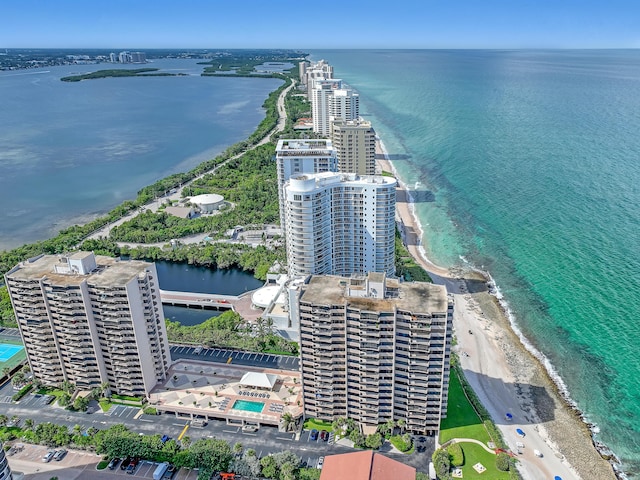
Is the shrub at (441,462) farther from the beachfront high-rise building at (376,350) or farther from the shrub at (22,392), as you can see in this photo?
the shrub at (22,392)

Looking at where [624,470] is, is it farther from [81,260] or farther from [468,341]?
[81,260]

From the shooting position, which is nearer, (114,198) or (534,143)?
(114,198)

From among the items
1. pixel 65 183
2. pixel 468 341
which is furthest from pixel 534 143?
pixel 65 183

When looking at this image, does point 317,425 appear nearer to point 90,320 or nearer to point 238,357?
point 238,357

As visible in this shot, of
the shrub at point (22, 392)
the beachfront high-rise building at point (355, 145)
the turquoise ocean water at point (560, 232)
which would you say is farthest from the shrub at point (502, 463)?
the beachfront high-rise building at point (355, 145)

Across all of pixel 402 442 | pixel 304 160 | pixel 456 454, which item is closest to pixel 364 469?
pixel 402 442

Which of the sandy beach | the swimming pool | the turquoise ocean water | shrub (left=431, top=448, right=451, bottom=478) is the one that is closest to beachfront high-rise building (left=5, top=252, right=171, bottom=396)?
the swimming pool
